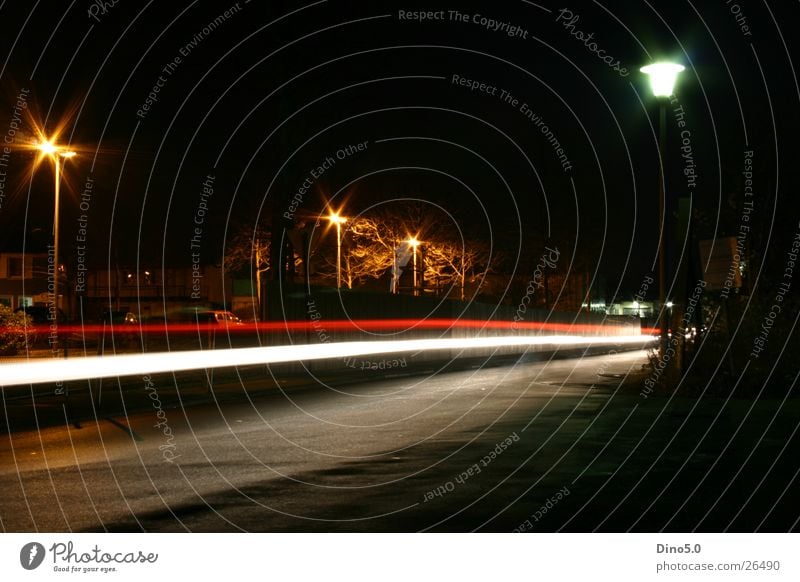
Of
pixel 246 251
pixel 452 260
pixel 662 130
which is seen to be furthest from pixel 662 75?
pixel 246 251

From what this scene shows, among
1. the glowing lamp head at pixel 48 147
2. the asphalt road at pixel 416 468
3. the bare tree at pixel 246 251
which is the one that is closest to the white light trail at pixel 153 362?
the asphalt road at pixel 416 468

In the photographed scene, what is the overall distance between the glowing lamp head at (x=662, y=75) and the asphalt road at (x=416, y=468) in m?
5.65

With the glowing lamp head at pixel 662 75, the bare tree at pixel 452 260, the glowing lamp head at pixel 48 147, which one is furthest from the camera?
the bare tree at pixel 452 260

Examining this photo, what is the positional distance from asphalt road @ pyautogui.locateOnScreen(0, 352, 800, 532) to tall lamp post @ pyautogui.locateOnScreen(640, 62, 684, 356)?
8.23ft

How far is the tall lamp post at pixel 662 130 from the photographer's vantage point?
19266 millimetres

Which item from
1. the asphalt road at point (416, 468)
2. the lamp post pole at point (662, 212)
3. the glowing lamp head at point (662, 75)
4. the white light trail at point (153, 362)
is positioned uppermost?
→ the glowing lamp head at point (662, 75)

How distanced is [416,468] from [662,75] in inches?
434

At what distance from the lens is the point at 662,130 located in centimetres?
2009

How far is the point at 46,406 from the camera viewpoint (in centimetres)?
1973

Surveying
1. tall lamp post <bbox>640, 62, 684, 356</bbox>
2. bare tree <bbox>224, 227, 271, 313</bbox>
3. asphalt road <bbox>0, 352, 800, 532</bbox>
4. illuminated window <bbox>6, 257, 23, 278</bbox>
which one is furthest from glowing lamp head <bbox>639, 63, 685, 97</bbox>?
illuminated window <bbox>6, 257, 23, 278</bbox>

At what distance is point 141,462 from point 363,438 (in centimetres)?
315

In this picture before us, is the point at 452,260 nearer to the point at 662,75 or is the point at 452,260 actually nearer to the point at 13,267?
the point at 662,75

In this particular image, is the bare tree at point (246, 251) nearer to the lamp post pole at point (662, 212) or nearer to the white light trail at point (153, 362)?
the white light trail at point (153, 362)

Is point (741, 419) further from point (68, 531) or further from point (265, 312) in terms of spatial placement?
point (265, 312)
